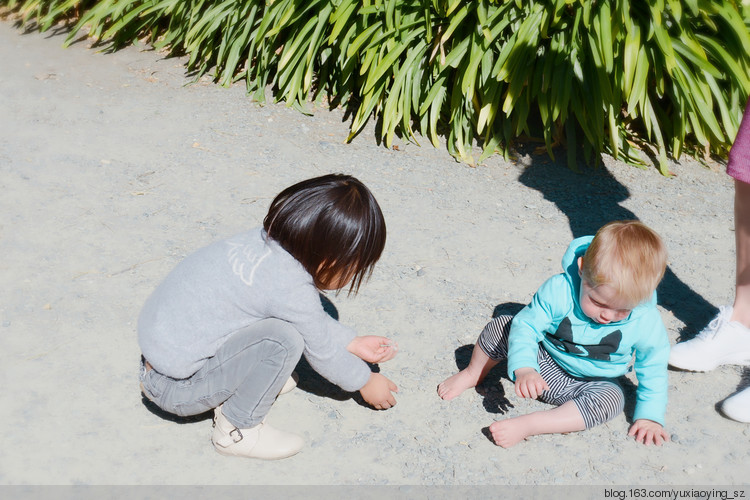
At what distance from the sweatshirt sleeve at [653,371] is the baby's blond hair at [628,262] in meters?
0.22

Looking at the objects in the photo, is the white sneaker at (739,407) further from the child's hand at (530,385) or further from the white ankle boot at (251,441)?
the white ankle boot at (251,441)

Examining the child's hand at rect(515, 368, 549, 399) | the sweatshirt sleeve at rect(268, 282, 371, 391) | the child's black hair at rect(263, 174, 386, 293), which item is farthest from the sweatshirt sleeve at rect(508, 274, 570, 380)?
the child's black hair at rect(263, 174, 386, 293)

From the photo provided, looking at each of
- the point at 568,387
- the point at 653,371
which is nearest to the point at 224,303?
the point at 568,387

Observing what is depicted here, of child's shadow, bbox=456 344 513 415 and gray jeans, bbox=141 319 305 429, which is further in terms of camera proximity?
child's shadow, bbox=456 344 513 415

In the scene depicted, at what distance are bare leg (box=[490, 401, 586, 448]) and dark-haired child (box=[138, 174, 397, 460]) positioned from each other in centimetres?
51

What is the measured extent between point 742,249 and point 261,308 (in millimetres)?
1742

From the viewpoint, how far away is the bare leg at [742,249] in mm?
2646

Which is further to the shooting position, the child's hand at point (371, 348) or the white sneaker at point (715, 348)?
the white sneaker at point (715, 348)

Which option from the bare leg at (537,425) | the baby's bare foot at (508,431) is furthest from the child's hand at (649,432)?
the baby's bare foot at (508,431)

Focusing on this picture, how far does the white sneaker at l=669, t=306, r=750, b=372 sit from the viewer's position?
2.74 metres

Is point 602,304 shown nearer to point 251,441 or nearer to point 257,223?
point 251,441

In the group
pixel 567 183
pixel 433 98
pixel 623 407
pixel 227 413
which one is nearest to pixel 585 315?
pixel 623 407

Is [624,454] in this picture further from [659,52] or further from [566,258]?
[659,52]

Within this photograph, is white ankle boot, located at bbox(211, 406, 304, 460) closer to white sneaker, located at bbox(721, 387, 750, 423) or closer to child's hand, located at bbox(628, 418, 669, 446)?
child's hand, located at bbox(628, 418, 669, 446)
